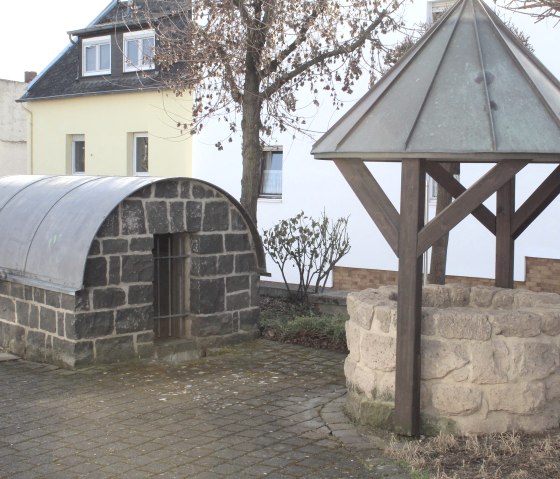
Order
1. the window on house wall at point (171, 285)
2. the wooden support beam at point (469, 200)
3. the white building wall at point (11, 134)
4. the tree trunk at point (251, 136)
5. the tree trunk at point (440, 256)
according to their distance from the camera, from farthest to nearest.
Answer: the white building wall at point (11, 134)
the tree trunk at point (251, 136)
the tree trunk at point (440, 256)
the window on house wall at point (171, 285)
the wooden support beam at point (469, 200)

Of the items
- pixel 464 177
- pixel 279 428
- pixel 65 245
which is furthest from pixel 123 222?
pixel 464 177

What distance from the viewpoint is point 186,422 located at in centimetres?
715

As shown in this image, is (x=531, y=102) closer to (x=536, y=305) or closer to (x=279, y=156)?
(x=536, y=305)

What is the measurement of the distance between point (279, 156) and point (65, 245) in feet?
29.6

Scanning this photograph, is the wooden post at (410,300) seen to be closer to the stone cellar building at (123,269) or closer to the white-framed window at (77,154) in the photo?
the stone cellar building at (123,269)

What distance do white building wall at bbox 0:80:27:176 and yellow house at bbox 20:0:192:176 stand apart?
382 inches

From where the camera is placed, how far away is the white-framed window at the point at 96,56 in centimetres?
2243

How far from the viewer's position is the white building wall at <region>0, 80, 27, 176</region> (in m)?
33.6

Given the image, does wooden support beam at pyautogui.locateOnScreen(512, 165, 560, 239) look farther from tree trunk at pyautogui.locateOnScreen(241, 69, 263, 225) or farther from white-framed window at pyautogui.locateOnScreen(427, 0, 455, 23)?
white-framed window at pyautogui.locateOnScreen(427, 0, 455, 23)

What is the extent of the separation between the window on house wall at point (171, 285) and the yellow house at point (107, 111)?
8186 millimetres

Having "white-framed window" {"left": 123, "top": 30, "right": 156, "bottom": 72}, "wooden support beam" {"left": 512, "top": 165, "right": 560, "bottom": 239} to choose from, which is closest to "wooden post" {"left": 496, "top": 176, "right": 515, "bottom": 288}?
"wooden support beam" {"left": 512, "top": 165, "right": 560, "bottom": 239}

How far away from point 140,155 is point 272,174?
4608 mm

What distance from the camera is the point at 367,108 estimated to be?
7078 millimetres

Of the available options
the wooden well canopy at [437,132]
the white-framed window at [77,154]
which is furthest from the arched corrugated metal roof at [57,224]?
the white-framed window at [77,154]
